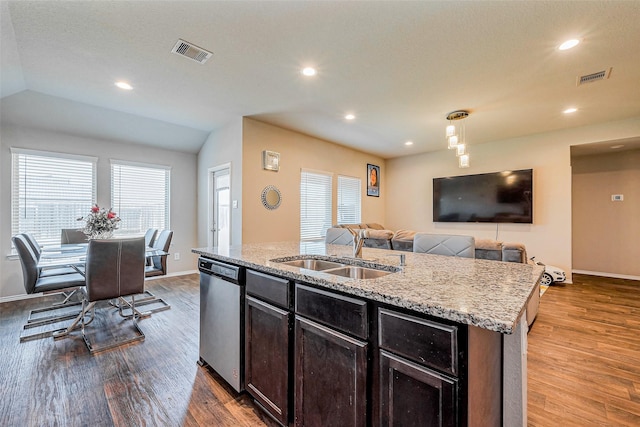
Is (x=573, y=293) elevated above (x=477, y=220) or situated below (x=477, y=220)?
below

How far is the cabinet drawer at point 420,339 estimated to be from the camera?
0.89m

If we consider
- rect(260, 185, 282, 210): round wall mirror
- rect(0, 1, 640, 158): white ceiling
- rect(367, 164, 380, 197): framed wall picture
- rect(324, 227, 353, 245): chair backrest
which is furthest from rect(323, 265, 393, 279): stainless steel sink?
rect(367, 164, 380, 197): framed wall picture

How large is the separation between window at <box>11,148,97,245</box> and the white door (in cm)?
183

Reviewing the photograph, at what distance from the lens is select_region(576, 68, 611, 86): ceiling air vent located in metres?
2.89

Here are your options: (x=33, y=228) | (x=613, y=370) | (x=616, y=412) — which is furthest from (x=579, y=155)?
(x=33, y=228)

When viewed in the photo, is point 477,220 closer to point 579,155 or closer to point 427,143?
point 427,143

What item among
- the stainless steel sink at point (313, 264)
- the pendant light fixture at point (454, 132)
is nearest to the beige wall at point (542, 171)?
the pendant light fixture at point (454, 132)

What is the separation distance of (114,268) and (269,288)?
2.02 meters

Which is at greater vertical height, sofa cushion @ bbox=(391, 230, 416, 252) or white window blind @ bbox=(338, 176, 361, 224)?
white window blind @ bbox=(338, 176, 361, 224)

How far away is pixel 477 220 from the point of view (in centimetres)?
581

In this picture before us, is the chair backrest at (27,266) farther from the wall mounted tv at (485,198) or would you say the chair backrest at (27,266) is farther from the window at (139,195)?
the wall mounted tv at (485,198)

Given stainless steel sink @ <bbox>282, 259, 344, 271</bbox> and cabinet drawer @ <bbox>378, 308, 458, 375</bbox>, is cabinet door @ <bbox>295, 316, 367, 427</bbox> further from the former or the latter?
stainless steel sink @ <bbox>282, 259, 344, 271</bbox>

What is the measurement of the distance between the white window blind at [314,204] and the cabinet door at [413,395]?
423cm

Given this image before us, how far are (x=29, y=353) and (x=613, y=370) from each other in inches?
192
